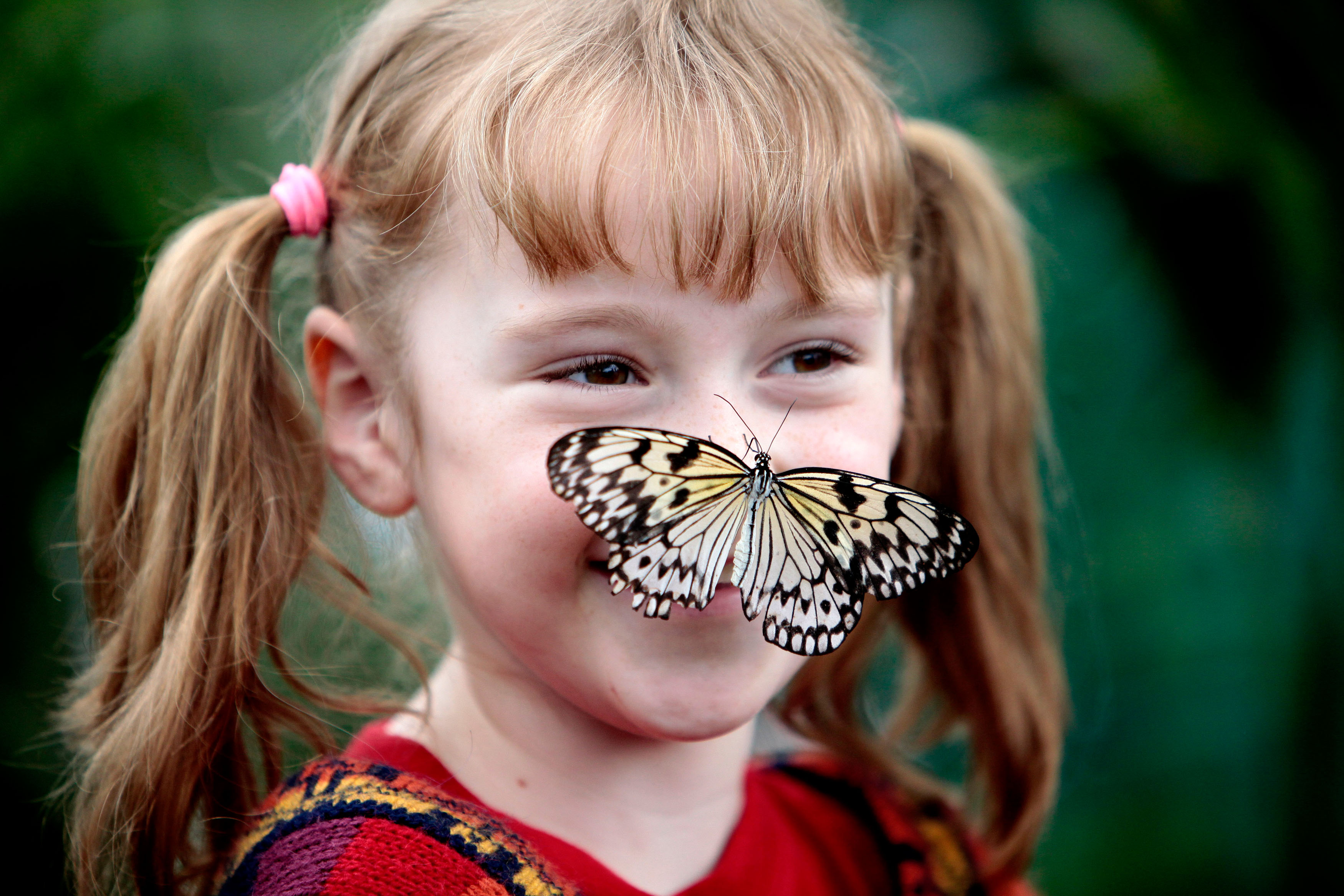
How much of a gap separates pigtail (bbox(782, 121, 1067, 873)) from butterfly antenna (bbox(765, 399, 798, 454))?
512mm

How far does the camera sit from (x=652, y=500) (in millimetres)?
885

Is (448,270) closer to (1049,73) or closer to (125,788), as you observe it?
(125,788)

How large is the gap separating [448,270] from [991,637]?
104cm

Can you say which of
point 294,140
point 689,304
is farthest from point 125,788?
point 294,140

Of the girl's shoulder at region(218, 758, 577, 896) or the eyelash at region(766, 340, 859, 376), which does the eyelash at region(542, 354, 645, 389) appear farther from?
the girl's shoulder at region(218, 758, 577, 896)

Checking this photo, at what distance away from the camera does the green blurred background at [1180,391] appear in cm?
224

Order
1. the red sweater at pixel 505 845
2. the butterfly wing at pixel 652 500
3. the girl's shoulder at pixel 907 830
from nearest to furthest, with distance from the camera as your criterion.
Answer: the butterfly wing at pixel 652 500 → the red sweater at pixel 505 845 → the girl's shoulder at pixel 907 830

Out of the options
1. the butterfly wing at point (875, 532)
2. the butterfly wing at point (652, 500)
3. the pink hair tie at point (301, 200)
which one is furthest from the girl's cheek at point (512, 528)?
the pink hair tie at point (301, 200)

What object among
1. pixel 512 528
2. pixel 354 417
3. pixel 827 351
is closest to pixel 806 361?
pixel 827 351

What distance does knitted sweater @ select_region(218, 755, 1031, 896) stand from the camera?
974 mm

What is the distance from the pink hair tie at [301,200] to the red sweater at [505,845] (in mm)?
631

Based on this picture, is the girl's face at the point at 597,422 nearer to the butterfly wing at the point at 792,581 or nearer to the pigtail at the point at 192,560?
the butterfly wing at the point at 792,581

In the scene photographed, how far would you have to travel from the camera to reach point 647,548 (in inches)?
35.1

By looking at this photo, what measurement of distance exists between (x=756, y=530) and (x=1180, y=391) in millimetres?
1839
